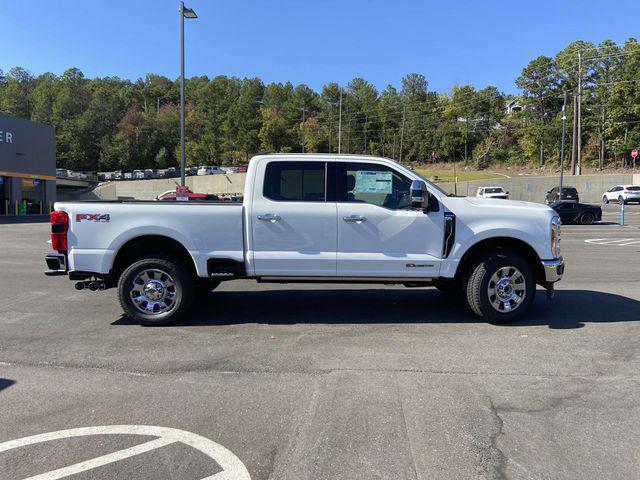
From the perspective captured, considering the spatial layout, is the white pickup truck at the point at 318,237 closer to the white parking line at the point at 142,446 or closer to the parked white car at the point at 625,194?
the white parking line at the point at 142,446

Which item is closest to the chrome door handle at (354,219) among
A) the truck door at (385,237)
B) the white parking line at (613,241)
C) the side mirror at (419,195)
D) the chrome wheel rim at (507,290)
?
the truck door at (385,237)

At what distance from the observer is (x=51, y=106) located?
409 feet

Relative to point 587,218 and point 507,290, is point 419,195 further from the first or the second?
point 587,218

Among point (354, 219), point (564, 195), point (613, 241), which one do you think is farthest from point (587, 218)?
point (354, 219)

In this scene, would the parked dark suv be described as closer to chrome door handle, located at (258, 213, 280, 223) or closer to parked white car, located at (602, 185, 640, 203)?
parked white car, located at (602, 185, 640, 203)

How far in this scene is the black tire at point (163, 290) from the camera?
6.25m

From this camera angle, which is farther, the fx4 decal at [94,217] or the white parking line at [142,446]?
the fx4 decal at [94,217]

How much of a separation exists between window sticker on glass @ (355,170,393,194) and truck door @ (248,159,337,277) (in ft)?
1.16

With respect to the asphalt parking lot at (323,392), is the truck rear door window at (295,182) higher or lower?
higher

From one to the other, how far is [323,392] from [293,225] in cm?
244

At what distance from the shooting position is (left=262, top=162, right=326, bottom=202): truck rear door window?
20.7 feet

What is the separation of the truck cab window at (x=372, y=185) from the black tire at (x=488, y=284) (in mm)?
1232

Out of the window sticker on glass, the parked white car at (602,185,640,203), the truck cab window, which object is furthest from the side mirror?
the parked white car at (602,185,640,203)

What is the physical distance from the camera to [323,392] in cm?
431
